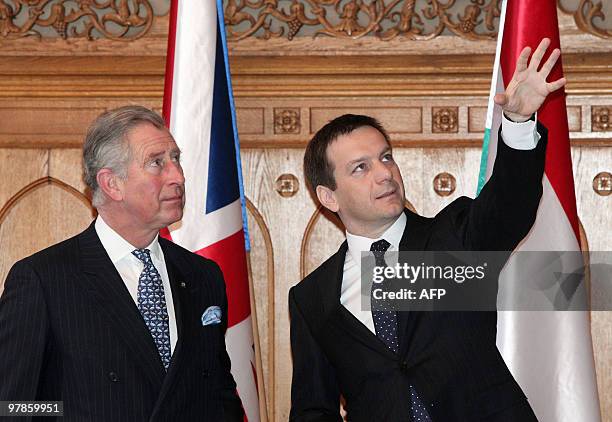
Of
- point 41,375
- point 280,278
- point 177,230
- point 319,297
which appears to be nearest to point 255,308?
point 280,278

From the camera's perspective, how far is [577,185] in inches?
146

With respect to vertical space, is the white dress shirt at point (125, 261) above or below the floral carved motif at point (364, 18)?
below

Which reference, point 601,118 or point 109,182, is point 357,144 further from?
point 601,118

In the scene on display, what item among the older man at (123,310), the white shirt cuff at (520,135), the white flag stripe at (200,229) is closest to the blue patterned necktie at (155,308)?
the older man at (123,310)

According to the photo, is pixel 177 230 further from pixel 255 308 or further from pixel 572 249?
pixel 572 249

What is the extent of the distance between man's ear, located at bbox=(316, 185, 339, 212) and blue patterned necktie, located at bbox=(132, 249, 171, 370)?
2.01ft

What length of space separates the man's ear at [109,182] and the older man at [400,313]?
66 centimetres

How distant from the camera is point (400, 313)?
8.00 feet

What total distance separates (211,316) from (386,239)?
1.82 feet

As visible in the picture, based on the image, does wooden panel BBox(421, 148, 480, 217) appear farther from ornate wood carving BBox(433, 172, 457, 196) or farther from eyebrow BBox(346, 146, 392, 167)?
eyebrow BBox(346, 146, 392, 167)

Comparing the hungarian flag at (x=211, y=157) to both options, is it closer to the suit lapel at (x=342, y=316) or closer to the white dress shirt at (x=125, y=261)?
the suit lapel at (x=342, y=316)

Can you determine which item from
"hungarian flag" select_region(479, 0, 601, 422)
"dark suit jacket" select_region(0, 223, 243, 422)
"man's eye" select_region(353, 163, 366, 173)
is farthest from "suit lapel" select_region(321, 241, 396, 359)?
"hungarian flag" select_region(479, 0, 601, 422)

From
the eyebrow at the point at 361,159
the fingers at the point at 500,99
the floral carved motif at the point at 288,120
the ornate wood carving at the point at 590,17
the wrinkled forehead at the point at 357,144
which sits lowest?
the eyebrow at the point at 361,159

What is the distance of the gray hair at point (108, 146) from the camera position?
2.44 metres
